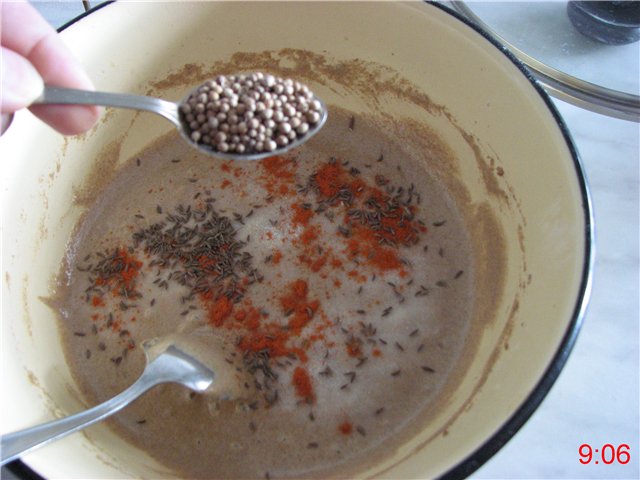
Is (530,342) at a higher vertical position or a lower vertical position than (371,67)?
lower

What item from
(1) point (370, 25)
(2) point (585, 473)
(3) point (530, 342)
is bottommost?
(2) point (585, 473)

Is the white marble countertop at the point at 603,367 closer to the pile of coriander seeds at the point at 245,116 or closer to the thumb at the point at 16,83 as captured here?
the pile of coriander seeds at the point at 245,116

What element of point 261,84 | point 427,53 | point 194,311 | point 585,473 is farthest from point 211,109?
point 585,473

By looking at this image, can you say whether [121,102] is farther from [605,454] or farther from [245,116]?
[605,454]

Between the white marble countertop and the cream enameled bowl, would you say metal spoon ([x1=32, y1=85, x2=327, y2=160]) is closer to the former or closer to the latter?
the cream enameled bowl

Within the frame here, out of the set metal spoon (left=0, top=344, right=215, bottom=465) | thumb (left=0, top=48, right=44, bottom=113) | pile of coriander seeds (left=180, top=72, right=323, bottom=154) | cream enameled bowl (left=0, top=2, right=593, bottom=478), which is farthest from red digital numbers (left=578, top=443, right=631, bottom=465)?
thumb (left=0, top=48, right=44, bottom=113)

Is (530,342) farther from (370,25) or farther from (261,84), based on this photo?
(370,25)

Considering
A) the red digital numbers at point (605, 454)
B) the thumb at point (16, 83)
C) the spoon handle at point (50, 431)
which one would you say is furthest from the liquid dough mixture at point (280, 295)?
the thumb at point (16, 83)
